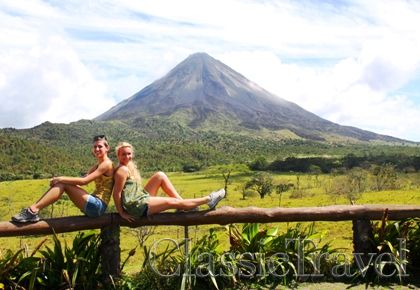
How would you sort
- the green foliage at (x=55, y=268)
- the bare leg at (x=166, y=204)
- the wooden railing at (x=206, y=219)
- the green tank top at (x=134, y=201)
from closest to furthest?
1. the green foliage at (x=55, y=268)
2. the wooden railing at (x=206, y=219)
3. the green tank top at (x=134, y=201)
4. the bare leg at (x=166, y=204)

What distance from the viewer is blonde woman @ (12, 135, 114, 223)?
5.40 m

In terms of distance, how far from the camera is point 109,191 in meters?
5.76

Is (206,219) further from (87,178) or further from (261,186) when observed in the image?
(261,186)

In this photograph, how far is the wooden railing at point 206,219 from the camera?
17.8ft

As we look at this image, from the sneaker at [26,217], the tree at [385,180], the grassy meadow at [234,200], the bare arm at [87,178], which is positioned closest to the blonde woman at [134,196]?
the bare arm at [87,178]

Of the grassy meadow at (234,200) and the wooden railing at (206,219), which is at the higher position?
the wooden railing at (206,219)

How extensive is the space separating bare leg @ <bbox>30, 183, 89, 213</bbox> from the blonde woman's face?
0.55 metres

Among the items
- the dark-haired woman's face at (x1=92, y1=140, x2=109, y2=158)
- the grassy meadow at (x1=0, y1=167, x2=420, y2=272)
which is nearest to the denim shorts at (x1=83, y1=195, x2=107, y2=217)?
the dark-haired woman's face at (x1=92, y1=140, x2=109, y2=158)

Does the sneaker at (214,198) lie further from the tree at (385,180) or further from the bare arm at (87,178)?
the tree at (385,180)

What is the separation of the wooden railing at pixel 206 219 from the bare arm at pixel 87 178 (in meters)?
0.40

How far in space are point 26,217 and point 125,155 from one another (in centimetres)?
124

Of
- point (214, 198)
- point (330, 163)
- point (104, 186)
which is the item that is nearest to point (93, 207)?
point (104, 186)

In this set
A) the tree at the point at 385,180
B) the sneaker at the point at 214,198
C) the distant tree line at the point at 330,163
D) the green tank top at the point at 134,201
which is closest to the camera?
the green tank top at the point at 134,201

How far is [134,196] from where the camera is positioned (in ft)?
18.3
